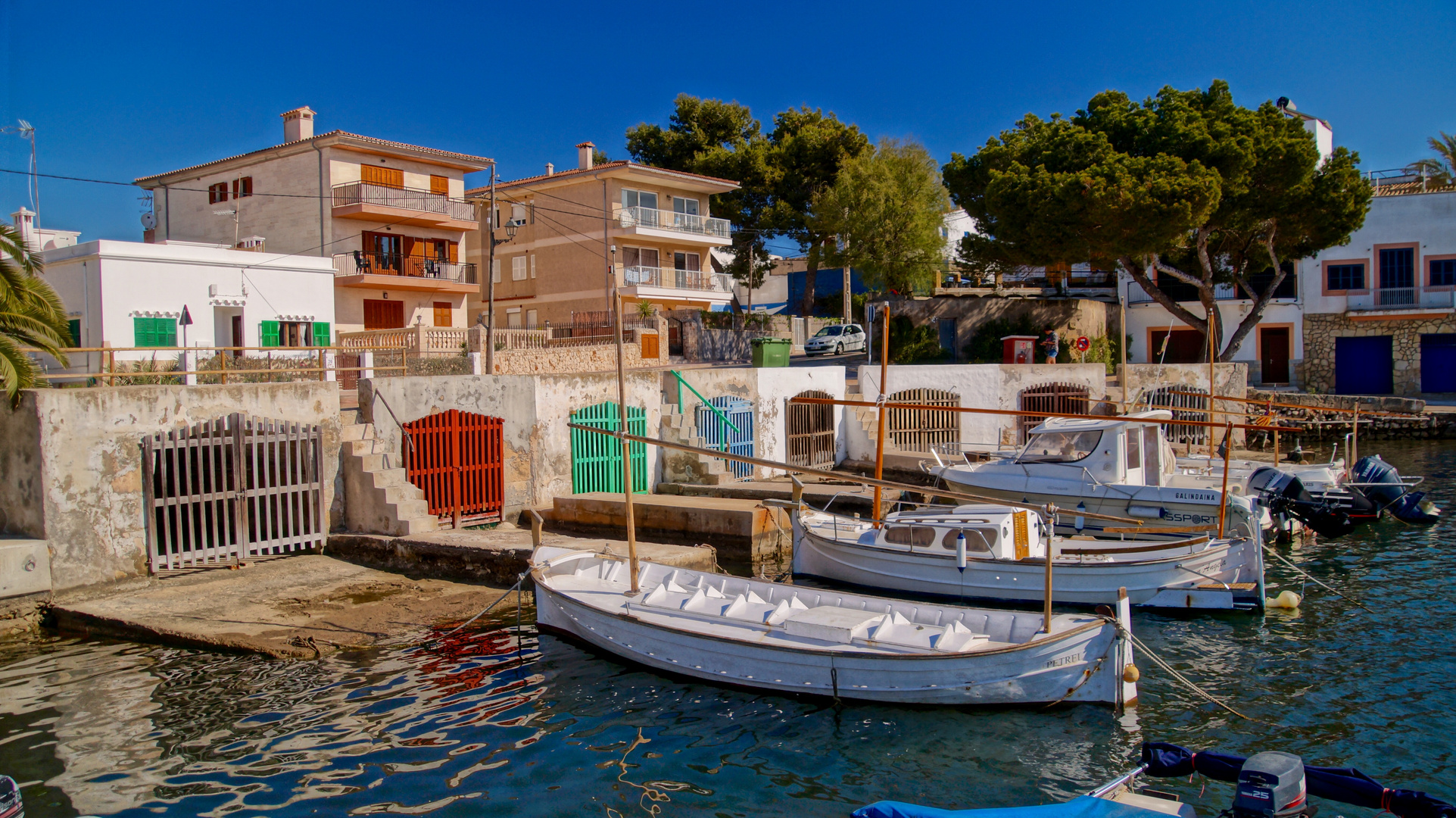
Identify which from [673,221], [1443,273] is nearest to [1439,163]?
[1443,273]

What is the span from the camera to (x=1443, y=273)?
39.8 meters

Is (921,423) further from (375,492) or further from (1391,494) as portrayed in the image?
(375,492)

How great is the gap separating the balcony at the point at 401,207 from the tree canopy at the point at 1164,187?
2182 centimetres

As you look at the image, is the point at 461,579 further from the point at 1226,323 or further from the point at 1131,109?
the point at 1226,323

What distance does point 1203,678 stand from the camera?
11492 millimetres

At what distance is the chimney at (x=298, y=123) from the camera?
38.6 meters

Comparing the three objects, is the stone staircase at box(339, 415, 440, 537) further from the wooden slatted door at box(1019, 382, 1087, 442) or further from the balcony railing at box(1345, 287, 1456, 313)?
the balcony railing at box(1345, 287, 1456, 313)

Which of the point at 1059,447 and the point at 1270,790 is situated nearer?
the point at 1270,790

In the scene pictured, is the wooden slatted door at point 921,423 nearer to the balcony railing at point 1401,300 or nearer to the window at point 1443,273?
the balcony railing at point 1401,300

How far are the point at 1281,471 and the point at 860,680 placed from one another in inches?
506

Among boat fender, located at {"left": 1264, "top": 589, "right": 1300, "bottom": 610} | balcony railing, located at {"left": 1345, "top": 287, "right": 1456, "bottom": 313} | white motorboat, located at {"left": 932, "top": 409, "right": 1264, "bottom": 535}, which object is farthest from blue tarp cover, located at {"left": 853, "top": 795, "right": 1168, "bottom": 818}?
balcony railing, located at {"left": 1345, "top": 287, "right": 1456, "bottom": 313}

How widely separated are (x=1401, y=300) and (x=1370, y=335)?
1.83m

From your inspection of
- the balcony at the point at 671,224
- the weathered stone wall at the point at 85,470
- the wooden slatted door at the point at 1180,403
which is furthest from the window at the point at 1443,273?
the weathered stone wall at the point at 85,470

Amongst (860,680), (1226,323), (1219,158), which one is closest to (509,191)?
(1219,158)
